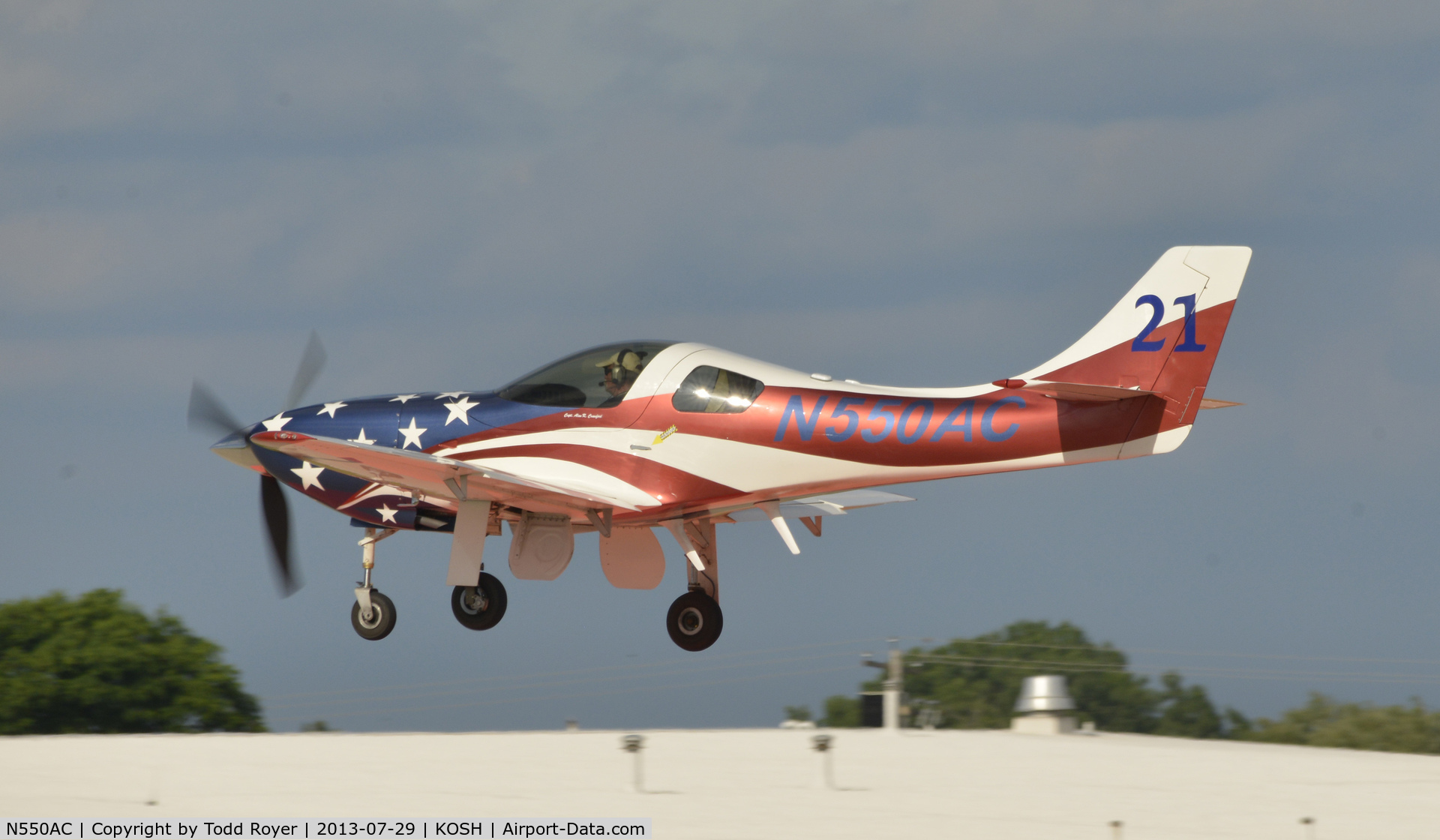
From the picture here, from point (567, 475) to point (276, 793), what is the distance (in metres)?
4.87

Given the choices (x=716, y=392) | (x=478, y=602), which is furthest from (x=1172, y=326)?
(x=478, y=602)

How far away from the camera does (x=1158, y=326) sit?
16578 mm

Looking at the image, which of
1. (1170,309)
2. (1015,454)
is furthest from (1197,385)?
(1015,454)

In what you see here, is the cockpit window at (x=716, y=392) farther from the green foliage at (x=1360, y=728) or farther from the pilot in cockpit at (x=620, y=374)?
the green foliage at (x=1360, y=728)

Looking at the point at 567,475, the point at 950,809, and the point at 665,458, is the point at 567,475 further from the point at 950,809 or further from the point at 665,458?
the point at 950,809

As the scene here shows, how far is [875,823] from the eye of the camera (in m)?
18.0

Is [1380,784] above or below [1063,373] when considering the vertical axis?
below

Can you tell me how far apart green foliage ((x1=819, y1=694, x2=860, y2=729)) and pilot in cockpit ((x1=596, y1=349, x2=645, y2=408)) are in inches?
1311

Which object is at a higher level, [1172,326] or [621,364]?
[621,364]

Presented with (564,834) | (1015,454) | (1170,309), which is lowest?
(564,834)

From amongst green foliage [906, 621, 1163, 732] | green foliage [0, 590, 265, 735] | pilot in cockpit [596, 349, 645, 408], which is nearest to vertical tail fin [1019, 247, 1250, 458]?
pilot in cockpit [596, 349, 645, 408]

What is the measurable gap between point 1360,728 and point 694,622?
23.7 m
